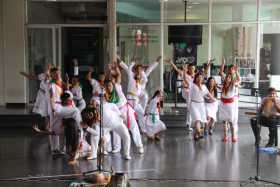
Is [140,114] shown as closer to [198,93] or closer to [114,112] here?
[198,93]

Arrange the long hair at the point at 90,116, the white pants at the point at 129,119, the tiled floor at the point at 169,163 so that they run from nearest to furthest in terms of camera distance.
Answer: the tiled floor at the point at 169,163 < the long hair at the point at 90,116 < the white pants at the point at 129,119

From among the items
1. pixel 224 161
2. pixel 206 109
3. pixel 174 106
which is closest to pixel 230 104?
pixel 206 109

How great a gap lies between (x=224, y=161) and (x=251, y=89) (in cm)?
685

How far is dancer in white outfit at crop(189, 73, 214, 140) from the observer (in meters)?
11.5

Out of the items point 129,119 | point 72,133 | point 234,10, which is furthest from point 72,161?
point 234,10

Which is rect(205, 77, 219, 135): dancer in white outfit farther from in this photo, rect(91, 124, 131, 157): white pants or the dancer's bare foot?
the dancer's bare foot

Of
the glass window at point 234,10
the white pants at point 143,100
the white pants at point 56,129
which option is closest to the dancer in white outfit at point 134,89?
the white pants at point 143,100

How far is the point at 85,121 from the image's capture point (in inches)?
366

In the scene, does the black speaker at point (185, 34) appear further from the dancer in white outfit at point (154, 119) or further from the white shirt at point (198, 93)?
the dancer in white outfit at point (154, 119)

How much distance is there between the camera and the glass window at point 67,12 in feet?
53.8

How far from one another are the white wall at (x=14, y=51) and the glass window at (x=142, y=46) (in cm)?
344

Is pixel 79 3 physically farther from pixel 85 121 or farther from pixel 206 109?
pixel 85 121

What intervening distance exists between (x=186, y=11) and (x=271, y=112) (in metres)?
6.42

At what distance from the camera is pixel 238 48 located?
15875 mm
